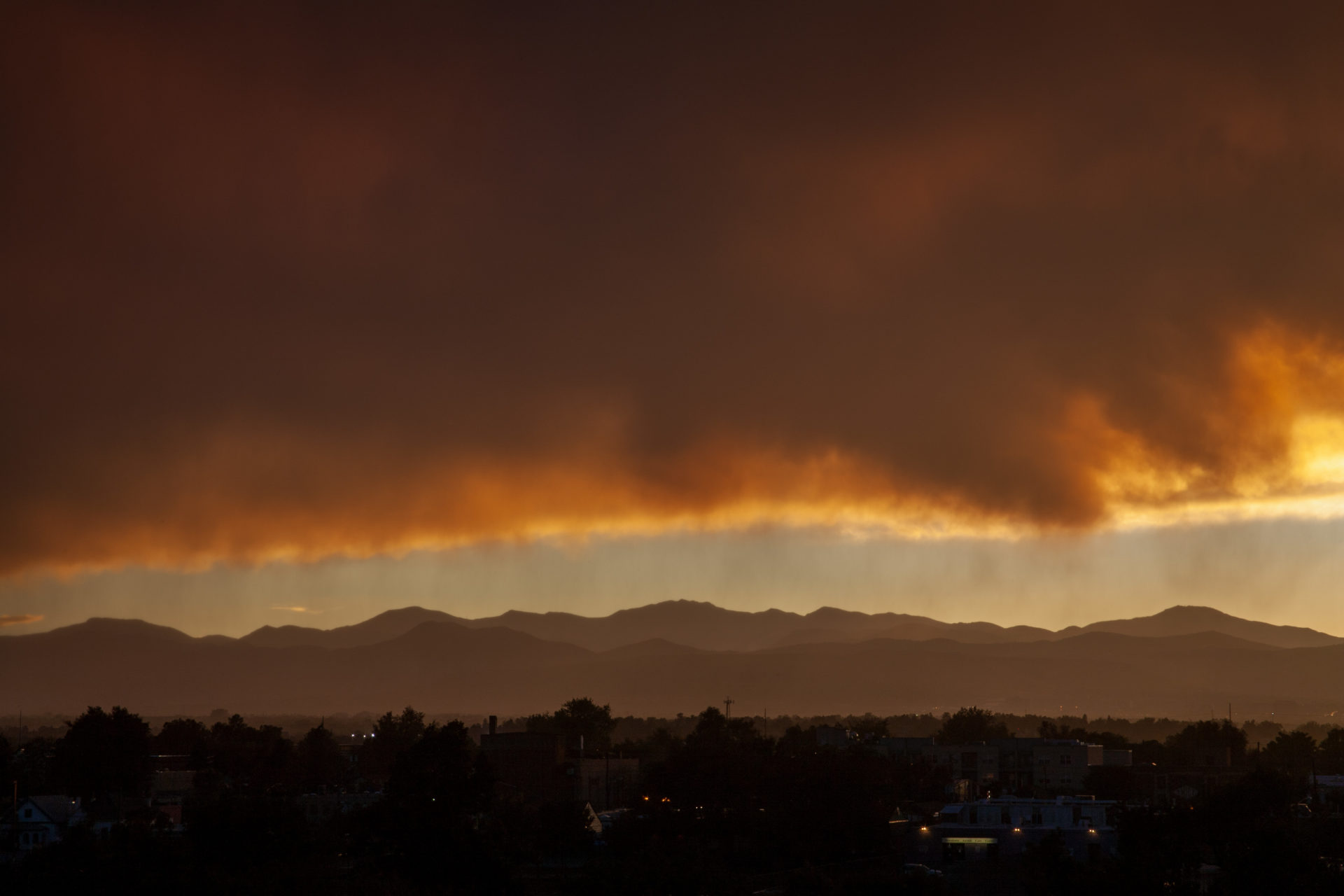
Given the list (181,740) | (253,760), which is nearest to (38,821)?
(253,760)

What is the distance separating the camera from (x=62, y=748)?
132 m

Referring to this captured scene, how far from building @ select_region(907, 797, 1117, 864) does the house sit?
5569 centimetres

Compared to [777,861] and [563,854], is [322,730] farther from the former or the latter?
[777,861]

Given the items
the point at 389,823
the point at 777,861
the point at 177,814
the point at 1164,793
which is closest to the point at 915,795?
the point at 1164,793

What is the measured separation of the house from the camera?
9119cm

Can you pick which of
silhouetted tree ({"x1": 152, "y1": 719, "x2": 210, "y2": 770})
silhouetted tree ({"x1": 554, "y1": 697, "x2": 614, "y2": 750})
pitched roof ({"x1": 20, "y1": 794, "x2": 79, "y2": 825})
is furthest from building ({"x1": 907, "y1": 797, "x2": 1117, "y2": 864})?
silhouetted tree ({"x1": 152, "y1": 719, "x2": 210, "y2": 770})

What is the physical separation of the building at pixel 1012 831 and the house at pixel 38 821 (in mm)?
55686

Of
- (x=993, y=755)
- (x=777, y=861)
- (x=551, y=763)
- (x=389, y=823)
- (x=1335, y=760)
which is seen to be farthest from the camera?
(x=1335, y=760)

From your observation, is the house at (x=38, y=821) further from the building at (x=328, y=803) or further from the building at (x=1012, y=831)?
the building at (x=1012, y=831)

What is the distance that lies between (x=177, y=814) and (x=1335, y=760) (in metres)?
136

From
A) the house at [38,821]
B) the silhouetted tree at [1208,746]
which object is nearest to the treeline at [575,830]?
the silhouetted tree at [1208,746]

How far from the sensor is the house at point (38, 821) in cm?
9119

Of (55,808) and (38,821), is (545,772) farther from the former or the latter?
(38,821)

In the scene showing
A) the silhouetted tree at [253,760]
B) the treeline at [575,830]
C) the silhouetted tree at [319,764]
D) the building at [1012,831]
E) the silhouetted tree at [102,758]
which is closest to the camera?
the treeline at [575,830]
